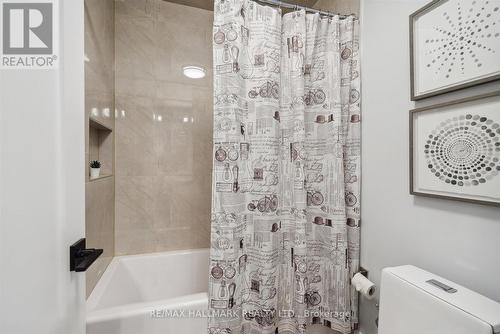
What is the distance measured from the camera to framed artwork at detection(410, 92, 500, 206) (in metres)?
0.77

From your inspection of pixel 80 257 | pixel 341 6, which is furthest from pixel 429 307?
pixel 341 6

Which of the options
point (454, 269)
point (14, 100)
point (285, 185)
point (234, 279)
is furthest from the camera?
point (285, 185)

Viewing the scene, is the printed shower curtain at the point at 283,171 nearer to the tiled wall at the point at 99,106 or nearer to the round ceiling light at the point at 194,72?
the tiled wall at the point at 99,106

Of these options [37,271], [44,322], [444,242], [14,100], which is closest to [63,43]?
[14,100]

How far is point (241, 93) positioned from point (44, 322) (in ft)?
3.60

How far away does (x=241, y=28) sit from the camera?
46.9 inches

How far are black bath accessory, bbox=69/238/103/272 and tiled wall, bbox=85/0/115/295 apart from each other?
614 millimetres

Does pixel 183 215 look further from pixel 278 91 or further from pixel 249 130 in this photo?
pixel 278 91

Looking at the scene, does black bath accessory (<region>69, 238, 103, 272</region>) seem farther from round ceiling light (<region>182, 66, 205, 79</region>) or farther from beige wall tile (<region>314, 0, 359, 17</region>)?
beige wall tile (<region>314, 0, 359, 17</region>)

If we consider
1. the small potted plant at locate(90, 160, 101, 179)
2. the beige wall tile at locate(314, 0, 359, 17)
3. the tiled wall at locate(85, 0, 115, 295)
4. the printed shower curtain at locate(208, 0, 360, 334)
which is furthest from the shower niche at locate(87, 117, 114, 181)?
the beige wall tile at locate(314, 0, 359, 17)

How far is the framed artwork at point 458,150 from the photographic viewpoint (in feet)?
2.51

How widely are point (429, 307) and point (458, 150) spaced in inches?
22.7

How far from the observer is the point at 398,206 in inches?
44.6

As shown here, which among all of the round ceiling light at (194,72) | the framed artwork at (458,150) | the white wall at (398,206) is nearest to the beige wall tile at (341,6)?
the white wall at (398,206)
